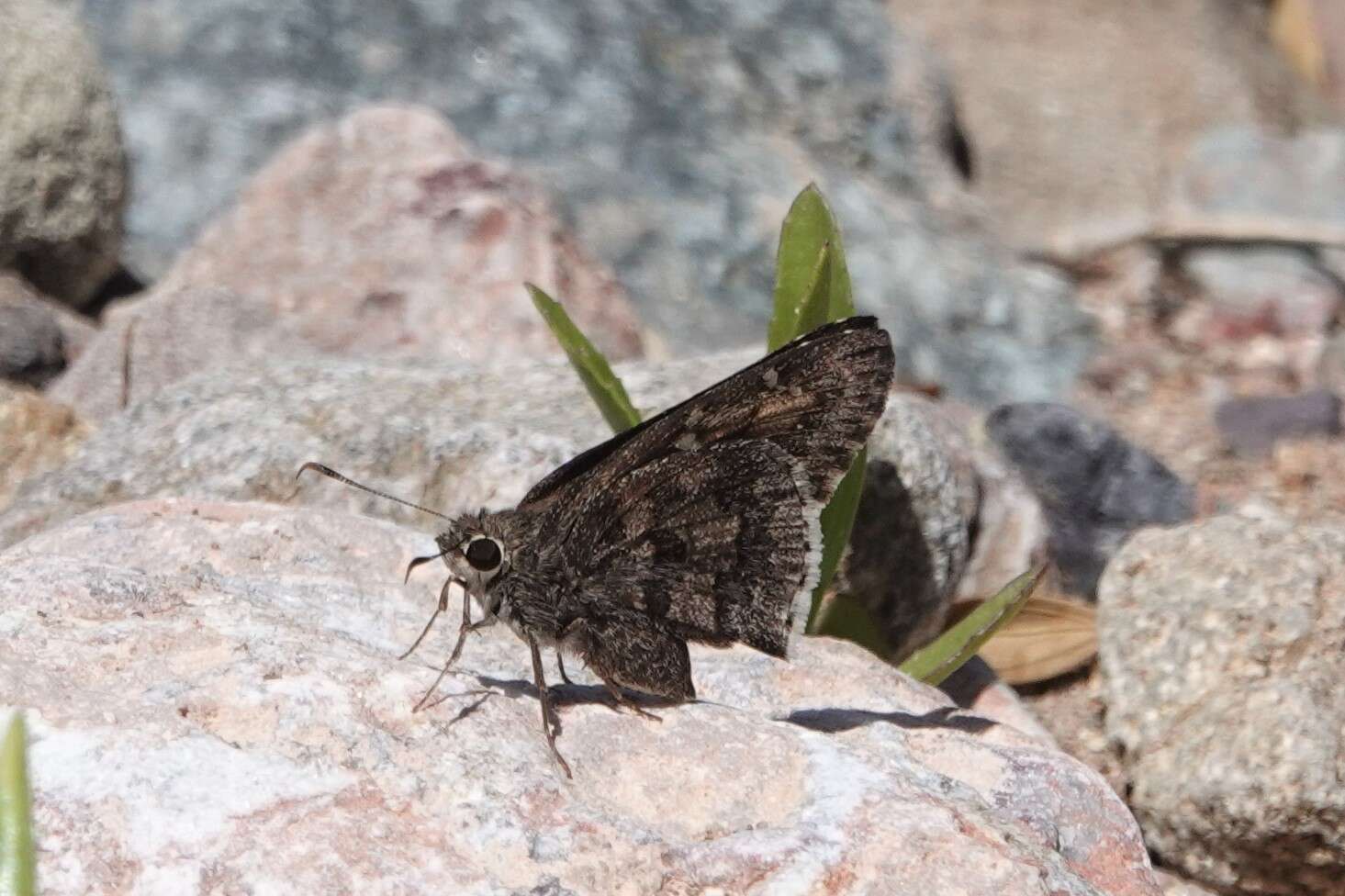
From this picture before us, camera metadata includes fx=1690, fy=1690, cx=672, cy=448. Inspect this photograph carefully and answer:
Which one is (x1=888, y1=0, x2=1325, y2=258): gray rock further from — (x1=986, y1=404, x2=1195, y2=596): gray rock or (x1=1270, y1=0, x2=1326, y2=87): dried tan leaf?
(x1=986, y1=404, x2=1195, y2=596): gray rock

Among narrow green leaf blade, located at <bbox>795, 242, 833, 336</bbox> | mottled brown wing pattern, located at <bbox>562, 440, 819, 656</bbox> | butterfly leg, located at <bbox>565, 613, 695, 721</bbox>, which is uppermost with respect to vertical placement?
narrow green leaf blade, located at <bbox>795, 242, 833, 336</bbox>

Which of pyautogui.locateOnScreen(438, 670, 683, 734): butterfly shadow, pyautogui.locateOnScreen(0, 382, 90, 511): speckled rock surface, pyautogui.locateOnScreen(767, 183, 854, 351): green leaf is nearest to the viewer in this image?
pyautogui.locateOnScreen(438, 670, 683, 734): butterfly shadow

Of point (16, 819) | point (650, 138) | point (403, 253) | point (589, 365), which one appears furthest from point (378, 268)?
point (16, 819)

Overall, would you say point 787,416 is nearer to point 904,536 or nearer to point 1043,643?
point 904,536

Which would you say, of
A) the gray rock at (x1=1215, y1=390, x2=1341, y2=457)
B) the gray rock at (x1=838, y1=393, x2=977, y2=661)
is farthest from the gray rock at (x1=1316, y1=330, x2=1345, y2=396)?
the gray rock at (x1=838, y1=393, x2=977, y2=661)

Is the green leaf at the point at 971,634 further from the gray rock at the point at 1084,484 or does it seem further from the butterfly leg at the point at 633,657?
the gray rock at the point at 1084,484

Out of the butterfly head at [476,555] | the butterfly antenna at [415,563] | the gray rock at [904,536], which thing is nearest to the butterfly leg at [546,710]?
the butterfly head at [476,555]
